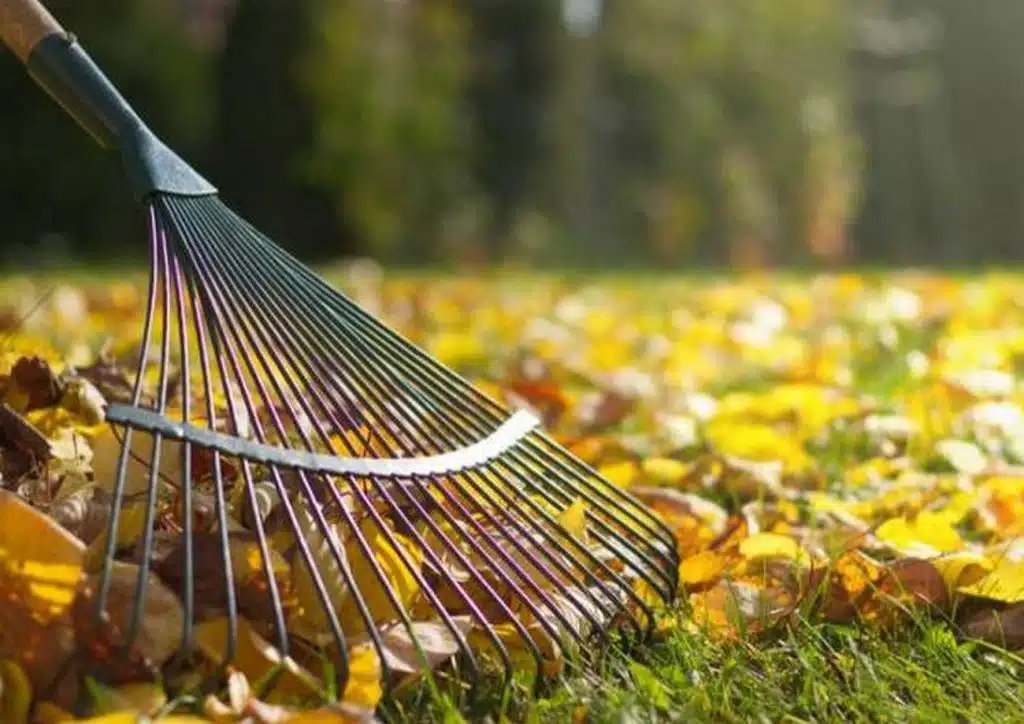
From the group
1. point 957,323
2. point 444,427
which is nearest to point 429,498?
point 444,427

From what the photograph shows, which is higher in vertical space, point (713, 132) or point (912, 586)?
point (713, 132)

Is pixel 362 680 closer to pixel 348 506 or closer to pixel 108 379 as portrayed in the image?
pixel 348 506

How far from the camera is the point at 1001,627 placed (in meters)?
1.90

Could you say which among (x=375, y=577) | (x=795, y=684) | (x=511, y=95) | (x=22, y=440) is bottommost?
(x=795, y=684)

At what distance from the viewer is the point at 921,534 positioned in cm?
215

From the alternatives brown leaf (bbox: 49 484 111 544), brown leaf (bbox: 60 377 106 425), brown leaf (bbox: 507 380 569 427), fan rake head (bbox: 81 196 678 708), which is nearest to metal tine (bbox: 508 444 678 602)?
fan rake head (bbox: 81 196 678 708)

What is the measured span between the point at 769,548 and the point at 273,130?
324 inches

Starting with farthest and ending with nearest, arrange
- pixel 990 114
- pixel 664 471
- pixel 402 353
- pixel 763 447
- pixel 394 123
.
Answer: pixel 990 114 < pixel 394 123 < pixel 763 447 < pixel 664 471 < pixel 402 353

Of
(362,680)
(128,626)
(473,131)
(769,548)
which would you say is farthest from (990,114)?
(128,626)

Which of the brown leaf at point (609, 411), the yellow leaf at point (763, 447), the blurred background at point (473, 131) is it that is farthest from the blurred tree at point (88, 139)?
the yellow leaf at point (763, 447)

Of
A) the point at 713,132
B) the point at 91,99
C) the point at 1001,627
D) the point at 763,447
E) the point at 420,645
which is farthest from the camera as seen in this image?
the point at 713,132

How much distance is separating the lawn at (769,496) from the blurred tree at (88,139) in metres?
5.49

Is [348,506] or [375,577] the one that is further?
[348,506]

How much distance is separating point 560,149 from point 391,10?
165 centimetres
